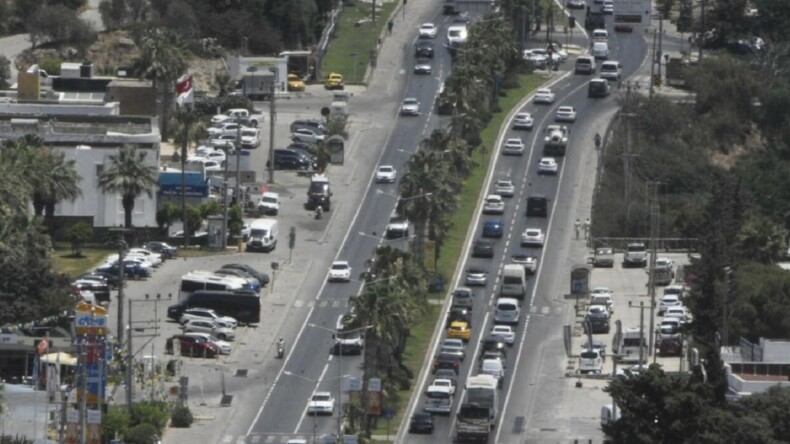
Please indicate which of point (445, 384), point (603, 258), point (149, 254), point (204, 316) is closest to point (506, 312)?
point (445, 384)

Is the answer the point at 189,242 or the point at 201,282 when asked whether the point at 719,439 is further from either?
the point at 189,242

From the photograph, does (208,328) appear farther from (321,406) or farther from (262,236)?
(262,236)

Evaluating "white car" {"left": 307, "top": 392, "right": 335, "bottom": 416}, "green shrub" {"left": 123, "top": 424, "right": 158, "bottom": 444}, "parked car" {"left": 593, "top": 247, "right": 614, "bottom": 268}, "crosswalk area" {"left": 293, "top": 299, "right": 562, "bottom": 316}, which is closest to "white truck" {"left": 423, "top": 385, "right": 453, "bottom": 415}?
"white car" {"left": 307, "top": 392, "right": 335, "bottom": 416}

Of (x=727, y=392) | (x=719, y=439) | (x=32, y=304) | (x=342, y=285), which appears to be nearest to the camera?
(x=719, y=439)

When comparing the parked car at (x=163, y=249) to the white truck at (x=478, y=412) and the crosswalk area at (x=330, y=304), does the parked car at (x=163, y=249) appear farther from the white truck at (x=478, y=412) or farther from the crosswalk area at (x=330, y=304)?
the white truck at (x=478, y=412)

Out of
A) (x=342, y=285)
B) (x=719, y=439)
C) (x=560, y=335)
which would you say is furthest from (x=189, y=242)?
(x=719, y=439)
